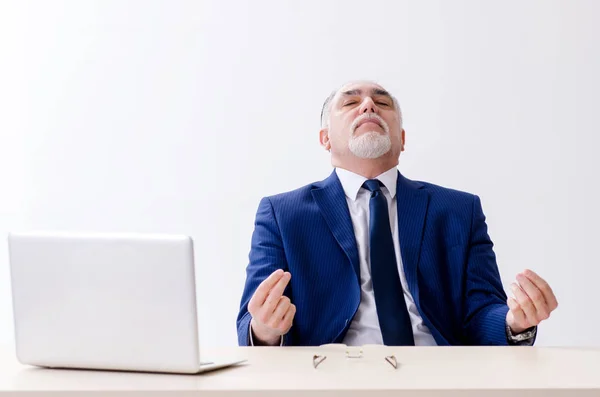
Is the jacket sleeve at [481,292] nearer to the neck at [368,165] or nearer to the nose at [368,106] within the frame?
the neck at [368,165]

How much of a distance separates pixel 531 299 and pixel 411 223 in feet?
1.98

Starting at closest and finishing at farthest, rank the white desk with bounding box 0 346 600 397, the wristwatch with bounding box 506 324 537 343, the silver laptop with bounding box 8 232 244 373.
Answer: the white desk with bounding box 0 346 600 397, the silver laptop with bounding box 8 232 244 373, the wristwatch with bounding box 506 324 537 343

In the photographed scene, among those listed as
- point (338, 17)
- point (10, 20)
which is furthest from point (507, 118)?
point (10, 20)

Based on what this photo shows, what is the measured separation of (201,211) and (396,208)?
4.37 feet

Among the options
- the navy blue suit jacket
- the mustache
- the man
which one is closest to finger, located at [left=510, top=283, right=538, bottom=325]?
the man

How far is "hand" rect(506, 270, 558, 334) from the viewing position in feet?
5.83

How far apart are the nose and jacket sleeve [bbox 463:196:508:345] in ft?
1.35

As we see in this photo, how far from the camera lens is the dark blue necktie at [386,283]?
7.21ft

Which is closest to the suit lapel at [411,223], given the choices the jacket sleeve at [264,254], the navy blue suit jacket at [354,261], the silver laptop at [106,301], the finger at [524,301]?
the navy blue suit jacket at [354,261]

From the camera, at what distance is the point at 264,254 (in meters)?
2.35

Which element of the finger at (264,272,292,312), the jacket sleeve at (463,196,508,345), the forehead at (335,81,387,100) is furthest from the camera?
the forehead at (335,81,387,100)

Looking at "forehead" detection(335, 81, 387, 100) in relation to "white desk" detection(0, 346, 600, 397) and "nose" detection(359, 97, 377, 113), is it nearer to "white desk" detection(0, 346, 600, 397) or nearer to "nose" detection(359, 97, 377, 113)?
"nose" detection(359, 97, 377, 113)

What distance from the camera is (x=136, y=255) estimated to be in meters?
1.42

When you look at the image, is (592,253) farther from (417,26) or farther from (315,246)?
(315,246)
